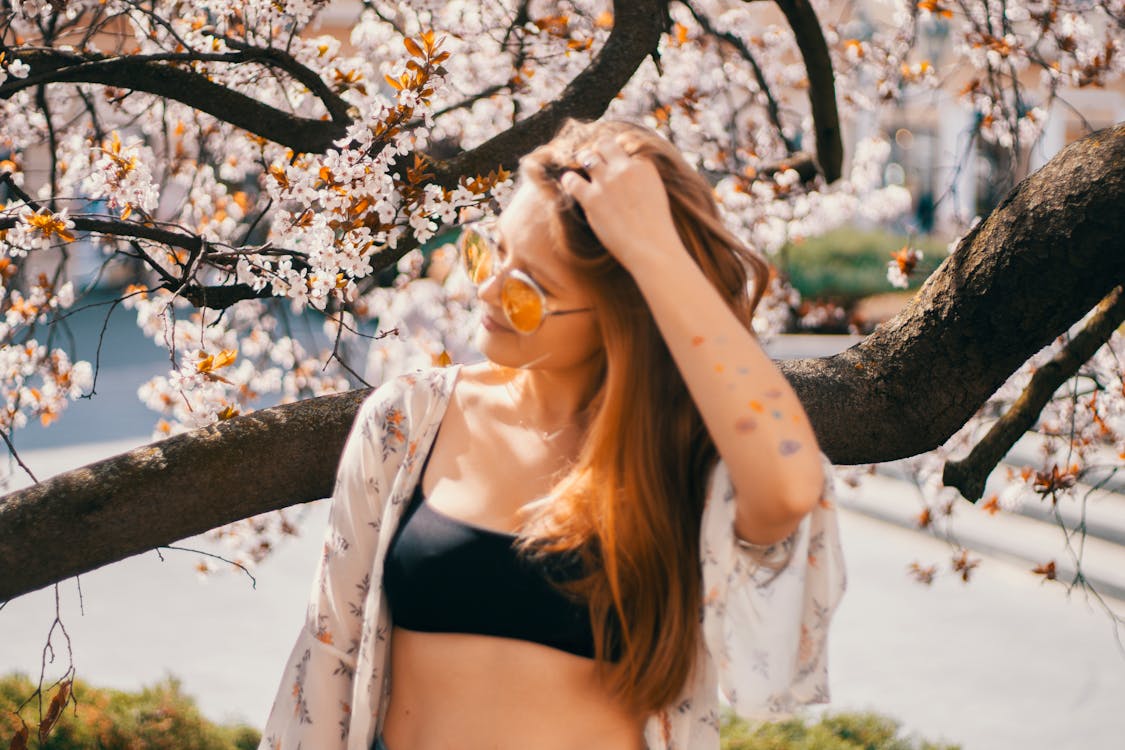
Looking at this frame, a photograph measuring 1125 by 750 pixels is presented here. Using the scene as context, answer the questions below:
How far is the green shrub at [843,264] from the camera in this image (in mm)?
13180

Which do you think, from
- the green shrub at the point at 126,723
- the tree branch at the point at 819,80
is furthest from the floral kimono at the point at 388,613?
the green shrub at the point at 126,723

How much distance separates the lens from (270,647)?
541cm

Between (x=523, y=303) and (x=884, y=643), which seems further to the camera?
(x=884, y=643)

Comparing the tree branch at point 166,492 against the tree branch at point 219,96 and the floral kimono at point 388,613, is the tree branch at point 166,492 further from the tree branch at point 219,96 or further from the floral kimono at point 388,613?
the tree branch at point 219,96

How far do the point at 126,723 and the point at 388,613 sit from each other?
3.06 meters

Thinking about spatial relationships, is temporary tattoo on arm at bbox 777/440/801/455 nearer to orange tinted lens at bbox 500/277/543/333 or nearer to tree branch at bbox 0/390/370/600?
orange tinted lens at bbox 500/277/543/333

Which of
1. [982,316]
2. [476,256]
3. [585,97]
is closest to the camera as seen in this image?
[476,256]

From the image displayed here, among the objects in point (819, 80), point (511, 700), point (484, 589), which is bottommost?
point (511, 700)

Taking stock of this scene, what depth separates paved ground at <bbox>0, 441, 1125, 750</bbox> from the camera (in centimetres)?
471

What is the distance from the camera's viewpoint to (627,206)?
4.30ft

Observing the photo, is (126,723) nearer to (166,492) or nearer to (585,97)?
(166,492)

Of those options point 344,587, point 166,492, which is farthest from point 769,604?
point 166,492

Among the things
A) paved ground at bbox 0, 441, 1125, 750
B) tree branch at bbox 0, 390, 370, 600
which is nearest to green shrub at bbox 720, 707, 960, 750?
paved ground at bbox 0, 441, 1125, 750

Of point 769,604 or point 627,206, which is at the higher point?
point 627,206
